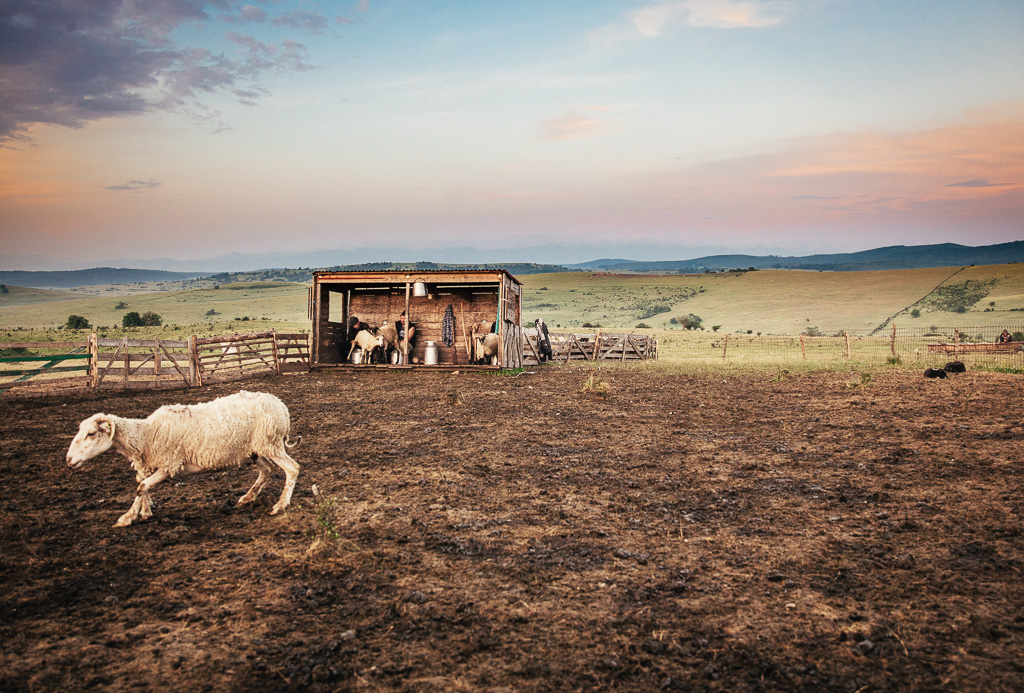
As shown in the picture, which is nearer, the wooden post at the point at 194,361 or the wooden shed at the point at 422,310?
the wooden post at the point at 194,361

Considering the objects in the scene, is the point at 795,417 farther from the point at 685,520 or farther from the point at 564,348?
the point at 564,348

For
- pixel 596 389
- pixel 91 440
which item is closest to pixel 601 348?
pixel 596 389

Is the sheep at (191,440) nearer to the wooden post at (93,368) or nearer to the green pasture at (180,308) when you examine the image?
the wooden post at (93,368)

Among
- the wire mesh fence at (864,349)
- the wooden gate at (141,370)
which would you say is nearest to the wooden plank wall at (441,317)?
the wooden gate at (141,370)

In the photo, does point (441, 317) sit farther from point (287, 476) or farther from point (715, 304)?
point (715, 304)

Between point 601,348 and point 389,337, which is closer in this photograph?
point 389,337

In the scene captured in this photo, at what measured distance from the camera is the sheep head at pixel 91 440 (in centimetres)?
557

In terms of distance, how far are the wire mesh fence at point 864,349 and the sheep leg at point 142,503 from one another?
22.8 metres

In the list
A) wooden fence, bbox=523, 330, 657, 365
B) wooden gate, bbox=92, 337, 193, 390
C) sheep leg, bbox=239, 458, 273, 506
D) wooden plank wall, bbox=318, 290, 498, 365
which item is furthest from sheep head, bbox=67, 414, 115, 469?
wooden fence, bbox=523, 330, 657, 365

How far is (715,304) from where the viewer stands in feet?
276

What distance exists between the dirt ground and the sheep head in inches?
33.7

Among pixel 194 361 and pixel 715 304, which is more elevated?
pixel 715 304

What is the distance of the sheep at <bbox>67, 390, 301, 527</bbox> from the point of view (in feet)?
19.1

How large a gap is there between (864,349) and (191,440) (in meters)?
35.7
